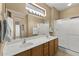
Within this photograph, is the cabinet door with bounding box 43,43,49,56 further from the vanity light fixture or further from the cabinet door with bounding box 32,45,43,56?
the vanity light fixture

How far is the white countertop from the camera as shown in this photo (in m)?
1.49

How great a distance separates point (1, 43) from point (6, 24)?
0.93 ft

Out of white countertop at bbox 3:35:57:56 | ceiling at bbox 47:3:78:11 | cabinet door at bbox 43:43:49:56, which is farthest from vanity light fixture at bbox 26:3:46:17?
cabinet door at bbox 43:43:49:56

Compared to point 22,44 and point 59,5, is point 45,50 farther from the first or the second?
point 59,5

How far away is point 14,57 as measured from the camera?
148 cm

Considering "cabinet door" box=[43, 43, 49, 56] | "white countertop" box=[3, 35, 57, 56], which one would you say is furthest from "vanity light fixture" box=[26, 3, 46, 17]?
"cabinet door" box=[43, 43, 49, 56]

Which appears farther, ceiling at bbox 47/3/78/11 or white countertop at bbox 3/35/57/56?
ceiling at bbox 47/3/78/11

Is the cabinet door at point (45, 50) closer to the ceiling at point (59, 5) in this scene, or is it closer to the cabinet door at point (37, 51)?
the cabinet door at point (37, 51)

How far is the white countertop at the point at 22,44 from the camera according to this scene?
1491 mm

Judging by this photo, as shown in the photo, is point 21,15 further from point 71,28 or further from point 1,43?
point 71,28

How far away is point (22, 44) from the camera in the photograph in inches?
65.0

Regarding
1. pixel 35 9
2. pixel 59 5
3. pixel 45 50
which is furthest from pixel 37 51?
pixel 59 5

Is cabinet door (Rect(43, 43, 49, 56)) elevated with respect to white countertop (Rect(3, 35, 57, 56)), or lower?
lower

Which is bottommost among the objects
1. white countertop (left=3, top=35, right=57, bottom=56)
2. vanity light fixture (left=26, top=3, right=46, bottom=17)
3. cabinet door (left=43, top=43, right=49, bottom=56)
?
cabinet door (left=43, top=43, right=49, bottom=56)
